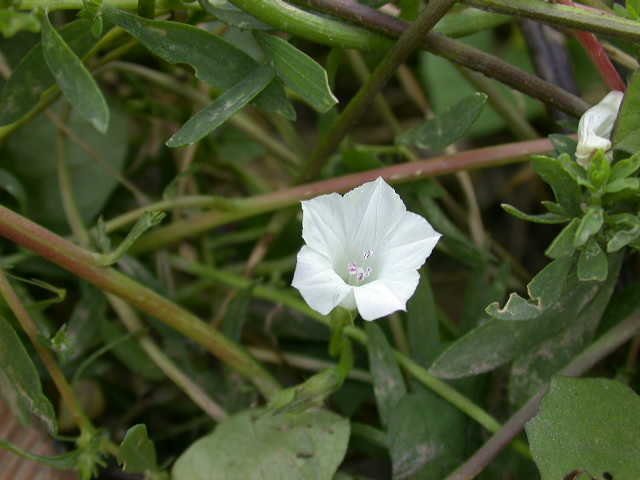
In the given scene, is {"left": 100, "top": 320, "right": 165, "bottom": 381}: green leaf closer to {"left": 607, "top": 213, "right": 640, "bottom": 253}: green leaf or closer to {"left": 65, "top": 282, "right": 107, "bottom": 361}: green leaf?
{"left": 65, "top": 282, "right": 107, "bottom": 361}: green leaf

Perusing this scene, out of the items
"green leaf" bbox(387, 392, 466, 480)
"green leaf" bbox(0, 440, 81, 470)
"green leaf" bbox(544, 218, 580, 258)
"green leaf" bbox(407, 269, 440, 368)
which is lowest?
"green leaf" bbox(387, 392, 466, 480)

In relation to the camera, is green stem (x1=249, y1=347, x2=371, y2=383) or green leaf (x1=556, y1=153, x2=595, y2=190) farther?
green stem (x1=249, y1=347, x2=371, y2=383)

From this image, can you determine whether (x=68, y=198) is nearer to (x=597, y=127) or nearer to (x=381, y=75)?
(x=381, y=75)

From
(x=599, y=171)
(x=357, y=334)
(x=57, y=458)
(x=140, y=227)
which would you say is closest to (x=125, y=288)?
(x=140, y=227)

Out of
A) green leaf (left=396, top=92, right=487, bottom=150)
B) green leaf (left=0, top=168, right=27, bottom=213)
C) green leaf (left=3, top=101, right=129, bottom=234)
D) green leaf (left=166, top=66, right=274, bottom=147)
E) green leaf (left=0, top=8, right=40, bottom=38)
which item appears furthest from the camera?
green leaf (left=3, top=101, right=129, bottom=234)

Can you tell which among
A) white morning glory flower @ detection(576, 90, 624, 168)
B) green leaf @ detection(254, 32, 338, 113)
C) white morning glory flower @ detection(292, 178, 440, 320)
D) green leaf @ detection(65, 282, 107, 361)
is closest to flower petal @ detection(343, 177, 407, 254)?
white morning glory flower @ detection(292, 178, 440, 320)

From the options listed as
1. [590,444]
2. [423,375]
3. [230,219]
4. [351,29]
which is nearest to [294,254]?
[230,219]
